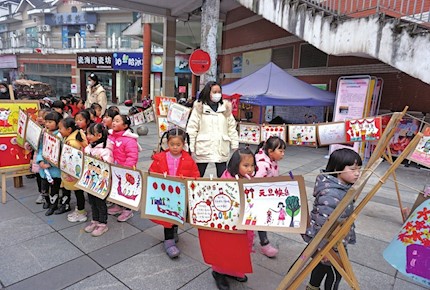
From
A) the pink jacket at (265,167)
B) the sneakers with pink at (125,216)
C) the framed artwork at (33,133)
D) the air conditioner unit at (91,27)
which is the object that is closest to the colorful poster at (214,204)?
the pink jacket at (265,167)

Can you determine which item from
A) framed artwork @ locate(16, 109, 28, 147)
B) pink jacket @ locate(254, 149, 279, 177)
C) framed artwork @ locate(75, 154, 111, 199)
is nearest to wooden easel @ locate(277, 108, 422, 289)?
pink jacket @ locate(254, 149, 279, 177)

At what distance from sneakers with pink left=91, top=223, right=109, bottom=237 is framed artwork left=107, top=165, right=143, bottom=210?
0.81m

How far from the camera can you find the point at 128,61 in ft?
76.9

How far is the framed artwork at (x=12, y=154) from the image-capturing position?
4.16 meters

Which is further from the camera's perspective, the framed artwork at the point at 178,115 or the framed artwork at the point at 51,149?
the framed artwork at the point at 178,115

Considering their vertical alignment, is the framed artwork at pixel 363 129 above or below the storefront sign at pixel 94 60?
below

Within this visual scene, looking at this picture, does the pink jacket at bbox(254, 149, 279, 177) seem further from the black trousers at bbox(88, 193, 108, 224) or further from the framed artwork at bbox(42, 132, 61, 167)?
the framed artwork at bbox(42, 132, 61, 167)

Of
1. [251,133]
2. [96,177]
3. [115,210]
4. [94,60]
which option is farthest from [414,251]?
[94,60]

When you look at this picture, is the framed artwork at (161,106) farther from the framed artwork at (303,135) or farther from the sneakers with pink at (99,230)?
the sneakers with pink at (99,230)

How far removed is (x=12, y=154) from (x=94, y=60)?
2339 cm

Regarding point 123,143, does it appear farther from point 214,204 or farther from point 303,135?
point 303,135

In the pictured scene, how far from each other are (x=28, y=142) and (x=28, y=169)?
2.00 feet

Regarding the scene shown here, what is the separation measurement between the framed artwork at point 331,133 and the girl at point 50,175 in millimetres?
4206

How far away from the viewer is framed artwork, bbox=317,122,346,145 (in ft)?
16.4
